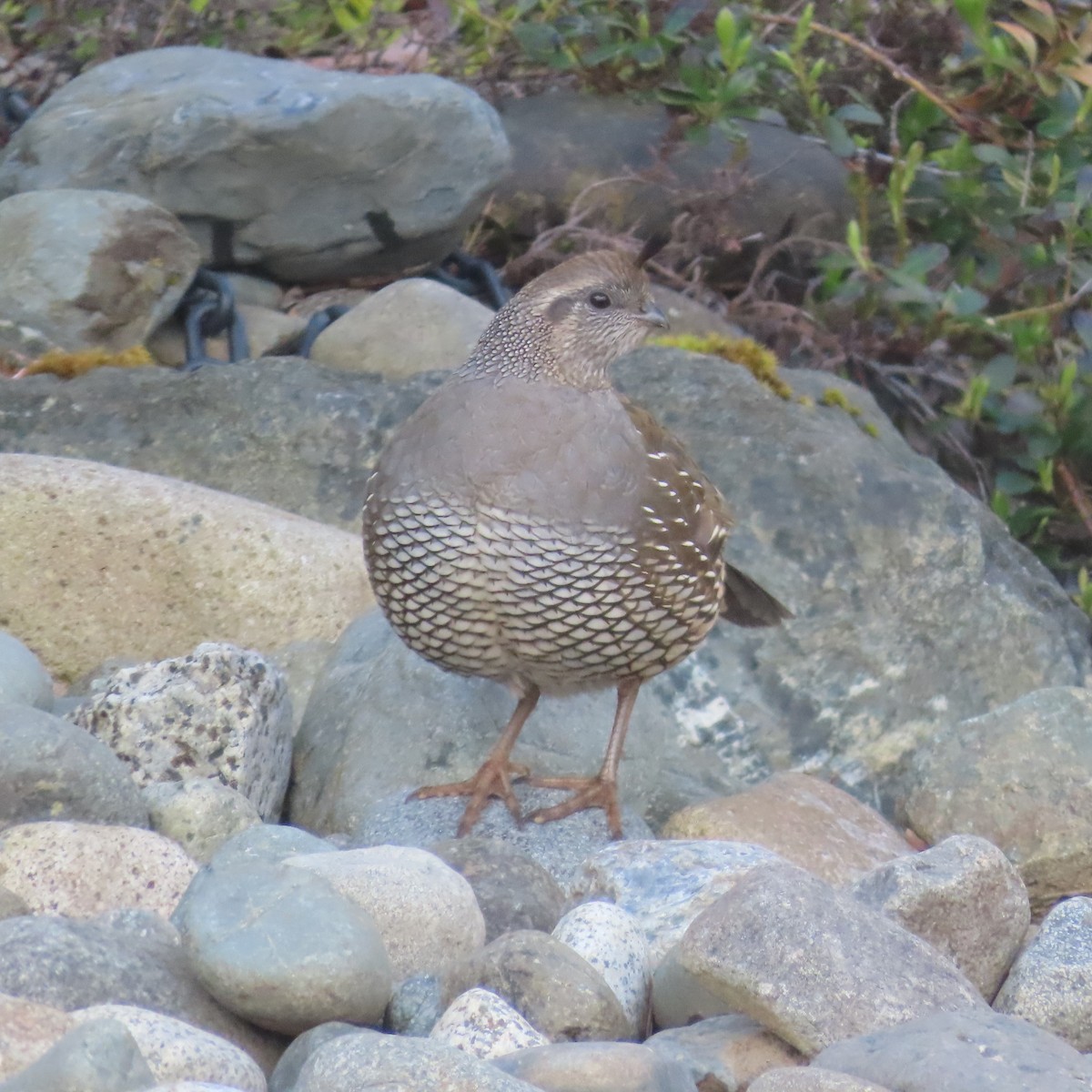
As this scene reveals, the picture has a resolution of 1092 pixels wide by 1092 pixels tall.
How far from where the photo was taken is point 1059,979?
140 inches

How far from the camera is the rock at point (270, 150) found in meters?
6.98

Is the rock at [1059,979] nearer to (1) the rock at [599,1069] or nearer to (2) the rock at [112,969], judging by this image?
(1) the rock at [599,1069]

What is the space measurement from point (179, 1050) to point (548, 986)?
73 centimetres

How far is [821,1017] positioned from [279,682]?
78.0 inches

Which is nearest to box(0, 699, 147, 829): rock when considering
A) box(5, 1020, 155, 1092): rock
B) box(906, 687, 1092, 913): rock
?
box(5, 1020, 155, 1092): rock

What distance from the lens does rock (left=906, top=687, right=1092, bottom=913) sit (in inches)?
186

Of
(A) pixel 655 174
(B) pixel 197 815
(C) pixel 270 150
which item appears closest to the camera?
(B) pixel 197 815

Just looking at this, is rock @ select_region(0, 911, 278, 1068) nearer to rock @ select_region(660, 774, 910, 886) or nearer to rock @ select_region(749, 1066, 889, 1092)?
rock @ select_region(749, 1066, 889, 1092)

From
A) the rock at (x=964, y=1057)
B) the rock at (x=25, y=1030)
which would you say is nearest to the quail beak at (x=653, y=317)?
the rock at (x=964, y=1057)

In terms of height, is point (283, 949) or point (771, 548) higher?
point (283, 949)

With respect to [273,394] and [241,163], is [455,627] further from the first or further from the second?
[241,163]

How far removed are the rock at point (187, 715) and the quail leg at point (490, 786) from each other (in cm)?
54

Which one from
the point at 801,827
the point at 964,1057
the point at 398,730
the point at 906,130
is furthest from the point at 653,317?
the point at 906,130

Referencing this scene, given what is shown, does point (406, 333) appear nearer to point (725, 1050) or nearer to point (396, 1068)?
point (725, 1050)
